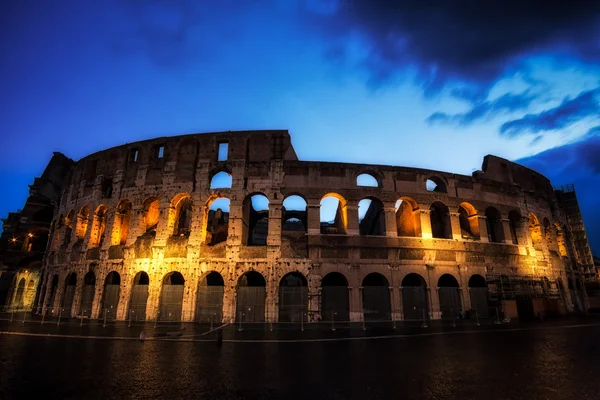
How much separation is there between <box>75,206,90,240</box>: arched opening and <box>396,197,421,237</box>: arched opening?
77.6ft

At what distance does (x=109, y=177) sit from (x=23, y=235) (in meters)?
15.7

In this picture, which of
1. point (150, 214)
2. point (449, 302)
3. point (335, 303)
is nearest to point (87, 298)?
point (150, 214)

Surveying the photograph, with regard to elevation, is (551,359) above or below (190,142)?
below

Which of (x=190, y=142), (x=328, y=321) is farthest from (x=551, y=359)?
(x=190, y=142)

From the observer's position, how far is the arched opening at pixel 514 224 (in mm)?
23067

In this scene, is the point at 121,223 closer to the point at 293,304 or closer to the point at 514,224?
the point at 293,304

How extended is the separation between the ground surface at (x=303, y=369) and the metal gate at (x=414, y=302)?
26.9ft

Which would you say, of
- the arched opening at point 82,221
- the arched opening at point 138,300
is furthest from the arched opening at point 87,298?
the arched opening at point 82,221

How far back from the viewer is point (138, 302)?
1858cm

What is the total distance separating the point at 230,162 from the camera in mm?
20172

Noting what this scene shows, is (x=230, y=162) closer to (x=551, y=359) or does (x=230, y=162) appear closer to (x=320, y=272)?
(x=320, y=272)

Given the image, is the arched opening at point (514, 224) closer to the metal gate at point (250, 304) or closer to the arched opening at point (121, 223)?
the metal gate at point (250, 304)

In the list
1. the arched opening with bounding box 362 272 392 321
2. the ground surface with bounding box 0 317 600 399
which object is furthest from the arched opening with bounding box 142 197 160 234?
the arched opening with bounding box 362 272 392 321

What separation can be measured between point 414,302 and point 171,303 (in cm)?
1471
